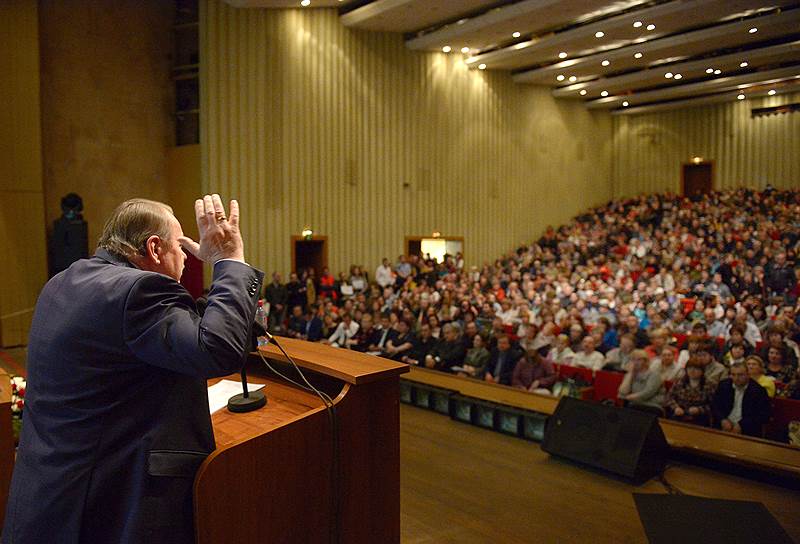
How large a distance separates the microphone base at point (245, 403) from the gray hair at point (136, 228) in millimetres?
→ 530

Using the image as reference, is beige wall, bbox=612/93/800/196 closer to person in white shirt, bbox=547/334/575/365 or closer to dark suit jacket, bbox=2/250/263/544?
person in white shirt, bbox=547/334/575/365

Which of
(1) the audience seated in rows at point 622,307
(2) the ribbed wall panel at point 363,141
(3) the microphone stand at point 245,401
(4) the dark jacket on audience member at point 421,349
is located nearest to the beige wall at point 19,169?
(2) the ribbed wall panel at point 363,141

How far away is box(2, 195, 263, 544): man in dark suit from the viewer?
1238 mm

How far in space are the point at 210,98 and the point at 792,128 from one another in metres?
14.3

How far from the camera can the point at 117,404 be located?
1271 millimetres

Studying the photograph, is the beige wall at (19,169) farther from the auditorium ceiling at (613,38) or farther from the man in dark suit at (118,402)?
the man in dark suit at (118,402)

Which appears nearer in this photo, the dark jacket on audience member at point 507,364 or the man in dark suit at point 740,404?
the man in dark suit at point 740,404

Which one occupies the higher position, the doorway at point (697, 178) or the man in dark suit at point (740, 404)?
the doorway at point (697, 178)

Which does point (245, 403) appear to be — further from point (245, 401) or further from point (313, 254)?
point (313, 254)

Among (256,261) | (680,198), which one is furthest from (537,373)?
(680,198)

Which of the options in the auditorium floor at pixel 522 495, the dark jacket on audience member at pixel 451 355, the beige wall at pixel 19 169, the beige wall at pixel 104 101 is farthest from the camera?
the beige wall at pixel 104 101

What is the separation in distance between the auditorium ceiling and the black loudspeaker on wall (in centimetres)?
774

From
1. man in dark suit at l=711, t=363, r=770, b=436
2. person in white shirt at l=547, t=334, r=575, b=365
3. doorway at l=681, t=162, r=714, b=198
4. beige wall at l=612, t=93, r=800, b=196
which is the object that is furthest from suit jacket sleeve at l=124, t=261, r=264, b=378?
doorway at l=681, t=162, r=714, b=198

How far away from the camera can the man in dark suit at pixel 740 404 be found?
4445mm
